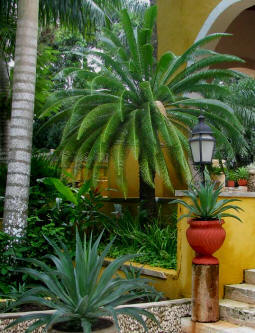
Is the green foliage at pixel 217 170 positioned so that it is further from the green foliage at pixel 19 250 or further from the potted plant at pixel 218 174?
the green foliage at pixel 19 250

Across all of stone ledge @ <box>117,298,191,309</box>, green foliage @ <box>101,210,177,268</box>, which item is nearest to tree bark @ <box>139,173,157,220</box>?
green foliage @ <box>101,210,177,268</box>

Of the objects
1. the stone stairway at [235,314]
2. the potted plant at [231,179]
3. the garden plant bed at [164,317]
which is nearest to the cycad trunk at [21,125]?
the garden plant bed at [164,317]

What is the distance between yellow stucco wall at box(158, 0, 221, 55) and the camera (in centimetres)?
1036

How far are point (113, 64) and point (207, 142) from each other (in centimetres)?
330

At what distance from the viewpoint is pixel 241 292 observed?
221 inches

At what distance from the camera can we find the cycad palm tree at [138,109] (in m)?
7.51

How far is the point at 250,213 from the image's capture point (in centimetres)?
607

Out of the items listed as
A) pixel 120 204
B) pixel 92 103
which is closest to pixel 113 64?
pixel 92 103

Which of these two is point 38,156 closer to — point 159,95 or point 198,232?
Result: point 159,95

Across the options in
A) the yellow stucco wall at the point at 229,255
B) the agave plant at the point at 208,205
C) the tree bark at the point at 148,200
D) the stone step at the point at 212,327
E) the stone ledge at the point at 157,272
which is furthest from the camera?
the tree bark at the point at 148,200

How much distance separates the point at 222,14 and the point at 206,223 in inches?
250

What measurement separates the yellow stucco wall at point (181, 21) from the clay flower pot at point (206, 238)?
6.33 m

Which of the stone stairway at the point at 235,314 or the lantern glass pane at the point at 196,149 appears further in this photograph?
the lantern glass pane at the point at 196,149

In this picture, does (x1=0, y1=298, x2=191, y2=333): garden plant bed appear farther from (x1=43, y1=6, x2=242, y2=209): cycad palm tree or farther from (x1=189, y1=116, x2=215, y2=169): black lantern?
(x1=43, y1=6, x2=242, y2=209): cycad palm tree
